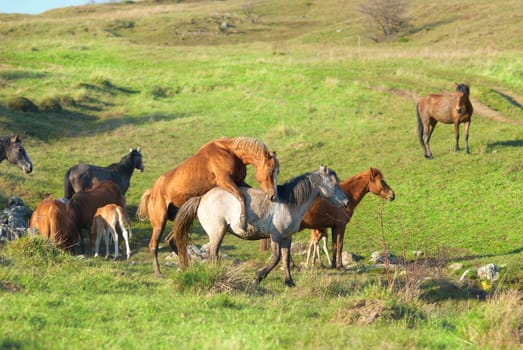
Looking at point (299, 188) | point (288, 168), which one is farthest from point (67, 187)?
point (299, 188)

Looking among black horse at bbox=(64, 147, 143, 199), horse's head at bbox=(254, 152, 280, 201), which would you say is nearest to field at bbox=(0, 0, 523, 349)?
black horse at bbox=(64, 147, 143, 199)

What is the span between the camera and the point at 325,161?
2375cm

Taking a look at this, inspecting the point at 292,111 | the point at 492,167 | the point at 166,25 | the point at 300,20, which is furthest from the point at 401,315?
the point at 300,20

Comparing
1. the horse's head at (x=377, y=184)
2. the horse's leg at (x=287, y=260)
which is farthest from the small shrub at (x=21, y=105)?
the horse's leg at (x=287, y=260)

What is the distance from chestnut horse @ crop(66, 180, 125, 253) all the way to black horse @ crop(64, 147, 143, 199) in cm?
188

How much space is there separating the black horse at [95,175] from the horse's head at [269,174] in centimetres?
854

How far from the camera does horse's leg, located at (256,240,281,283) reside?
440 inches

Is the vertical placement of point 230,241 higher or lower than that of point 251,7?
lower

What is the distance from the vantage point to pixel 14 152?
16.7 metres

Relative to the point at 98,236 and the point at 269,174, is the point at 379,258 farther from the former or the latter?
the point at 98,236

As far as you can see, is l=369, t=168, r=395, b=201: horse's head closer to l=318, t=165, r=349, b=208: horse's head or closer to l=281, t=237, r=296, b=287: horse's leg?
l=318, t=165, r=349, b=208: horse's head

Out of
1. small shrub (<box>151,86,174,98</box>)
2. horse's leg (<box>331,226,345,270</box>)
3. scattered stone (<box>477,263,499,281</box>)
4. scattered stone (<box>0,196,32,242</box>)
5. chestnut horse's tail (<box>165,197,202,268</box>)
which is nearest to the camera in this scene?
chestnut horse's tail (<box>165,197,202,268</box>)

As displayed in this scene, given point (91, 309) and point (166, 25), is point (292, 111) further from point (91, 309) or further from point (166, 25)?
point (166, 25)

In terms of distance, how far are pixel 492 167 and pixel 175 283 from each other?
13088 millimetres
